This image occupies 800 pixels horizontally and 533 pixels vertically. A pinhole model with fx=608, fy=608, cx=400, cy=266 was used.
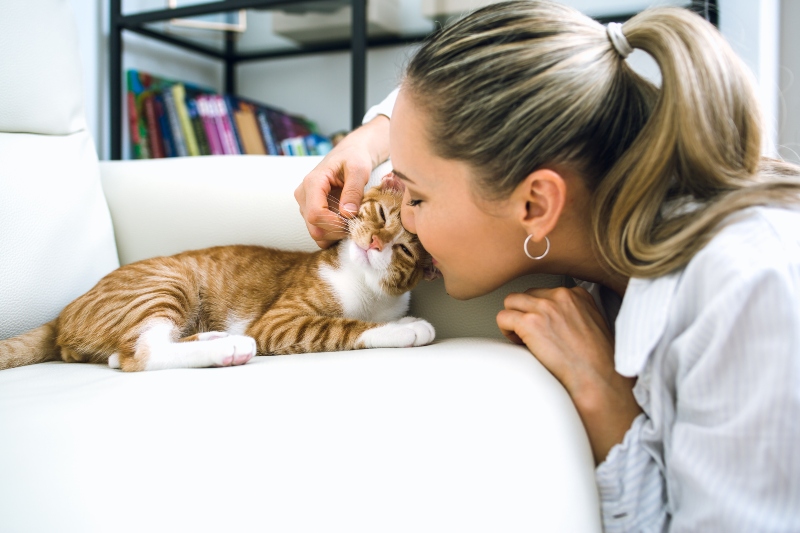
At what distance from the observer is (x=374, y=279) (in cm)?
134

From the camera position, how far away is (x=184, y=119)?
2770 millimetres

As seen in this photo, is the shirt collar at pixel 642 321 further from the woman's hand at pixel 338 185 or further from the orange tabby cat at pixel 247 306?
the woman's hand at pixel 338 185

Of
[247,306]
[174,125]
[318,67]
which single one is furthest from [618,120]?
[318,67]

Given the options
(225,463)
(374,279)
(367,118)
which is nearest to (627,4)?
(367,118)

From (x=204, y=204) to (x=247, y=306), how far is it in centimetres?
28

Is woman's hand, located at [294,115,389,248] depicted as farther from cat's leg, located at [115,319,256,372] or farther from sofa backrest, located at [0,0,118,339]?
sofa backrest, located at [0,0,118,339]

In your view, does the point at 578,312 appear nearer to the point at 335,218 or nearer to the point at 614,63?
the point at 614,63

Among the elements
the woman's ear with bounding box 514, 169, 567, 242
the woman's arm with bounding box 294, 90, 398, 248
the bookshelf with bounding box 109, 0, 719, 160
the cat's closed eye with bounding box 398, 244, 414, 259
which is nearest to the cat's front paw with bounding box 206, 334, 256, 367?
the woman's arm with bounding box 294, 90, 398, 248

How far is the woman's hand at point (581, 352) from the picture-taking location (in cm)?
81

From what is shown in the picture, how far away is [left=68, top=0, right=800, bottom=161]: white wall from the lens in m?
1.88

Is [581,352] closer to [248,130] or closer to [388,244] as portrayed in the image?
[388,244]

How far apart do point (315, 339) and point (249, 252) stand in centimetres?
36

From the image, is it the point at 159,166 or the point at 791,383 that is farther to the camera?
the point at 159,166

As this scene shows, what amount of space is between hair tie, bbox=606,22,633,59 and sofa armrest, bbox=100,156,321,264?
2.50 feet
